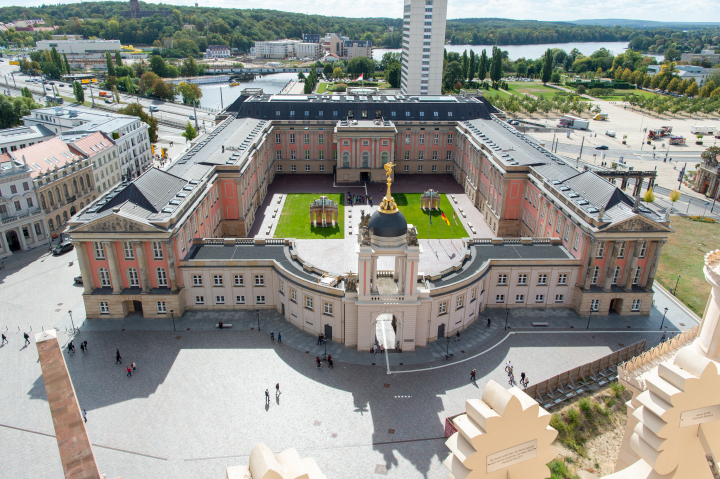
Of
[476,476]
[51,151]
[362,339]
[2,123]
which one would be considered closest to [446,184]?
[362,339]

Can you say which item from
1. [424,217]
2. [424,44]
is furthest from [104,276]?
[424,44]

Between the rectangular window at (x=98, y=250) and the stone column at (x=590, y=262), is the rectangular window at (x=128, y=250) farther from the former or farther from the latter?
the stone column at (x=590, y=262)

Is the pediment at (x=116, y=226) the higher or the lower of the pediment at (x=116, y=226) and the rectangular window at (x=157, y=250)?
the higher

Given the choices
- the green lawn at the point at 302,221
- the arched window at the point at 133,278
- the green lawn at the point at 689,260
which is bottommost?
the green lawn at the point at 689,260

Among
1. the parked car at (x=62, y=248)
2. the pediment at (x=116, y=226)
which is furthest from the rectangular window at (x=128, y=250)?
the parked car at (x=62, y=248)

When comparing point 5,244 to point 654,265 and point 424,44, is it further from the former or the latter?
point 424,44

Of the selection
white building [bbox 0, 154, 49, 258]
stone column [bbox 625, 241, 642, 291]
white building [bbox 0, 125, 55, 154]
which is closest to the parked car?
white building [bbox 0, 154, 49, 258]
